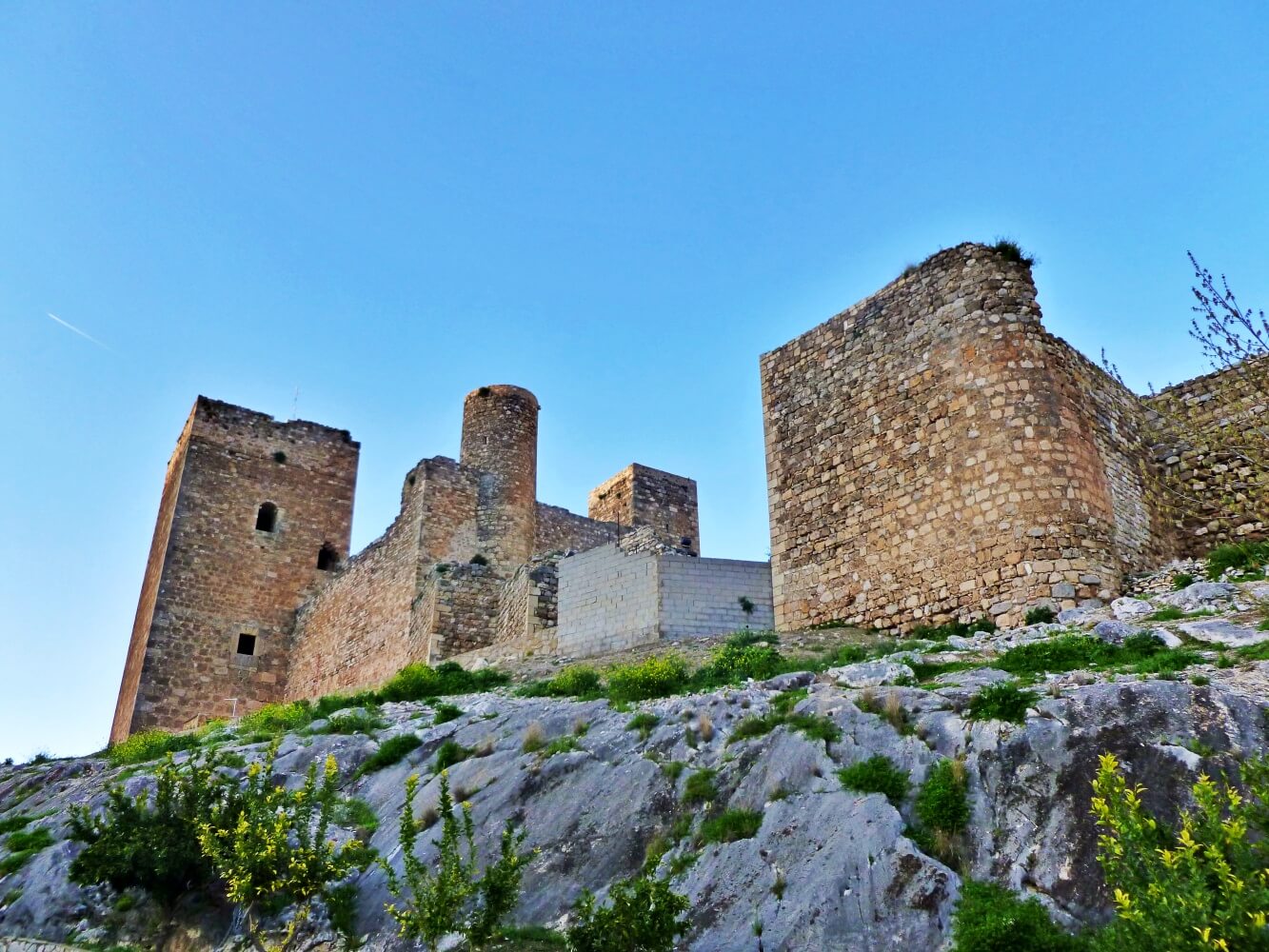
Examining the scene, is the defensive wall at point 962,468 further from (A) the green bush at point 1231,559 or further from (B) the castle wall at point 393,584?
(B) the castle wall at point 393,584

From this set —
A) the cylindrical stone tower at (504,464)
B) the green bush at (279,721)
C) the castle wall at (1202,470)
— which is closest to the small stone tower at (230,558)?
the cylindrical stone tower at (504,464)

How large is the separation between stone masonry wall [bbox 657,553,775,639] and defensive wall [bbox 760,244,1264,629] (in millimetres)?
668

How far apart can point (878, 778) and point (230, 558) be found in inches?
1048

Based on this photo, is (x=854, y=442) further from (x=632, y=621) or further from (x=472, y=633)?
(x=472, y=633)

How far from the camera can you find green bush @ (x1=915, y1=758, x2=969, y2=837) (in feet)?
29.7

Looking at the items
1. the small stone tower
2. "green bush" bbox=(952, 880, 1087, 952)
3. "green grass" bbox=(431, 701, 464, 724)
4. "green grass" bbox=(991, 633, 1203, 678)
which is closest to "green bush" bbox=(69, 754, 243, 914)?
"green grass" bbox=(431, 701, 464, 724)

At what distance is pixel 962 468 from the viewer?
15500 millimetres

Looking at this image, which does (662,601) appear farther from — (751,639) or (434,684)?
(434,684)

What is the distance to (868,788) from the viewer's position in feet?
32.0

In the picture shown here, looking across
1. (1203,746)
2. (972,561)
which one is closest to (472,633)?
(972,561)

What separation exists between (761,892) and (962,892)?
64.8 inches

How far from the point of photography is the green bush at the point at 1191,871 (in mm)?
5859

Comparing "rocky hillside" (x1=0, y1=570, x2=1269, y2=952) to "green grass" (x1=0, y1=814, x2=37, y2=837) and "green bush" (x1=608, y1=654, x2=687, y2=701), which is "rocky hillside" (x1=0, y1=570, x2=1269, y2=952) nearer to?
"green grass" (x1=0, y1=814, x2=37, y2=837)

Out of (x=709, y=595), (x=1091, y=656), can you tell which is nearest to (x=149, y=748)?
(x=709, y=595)
